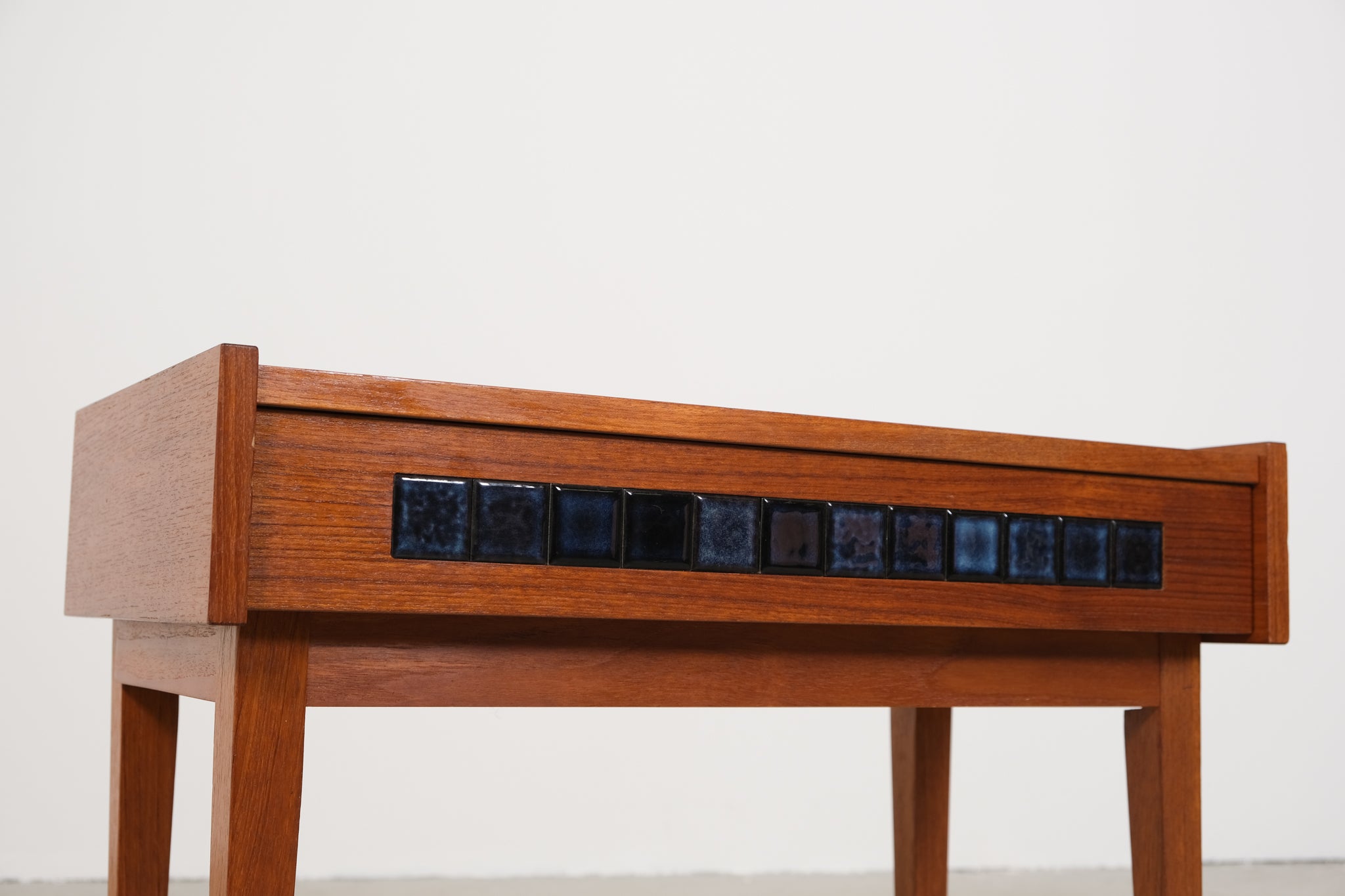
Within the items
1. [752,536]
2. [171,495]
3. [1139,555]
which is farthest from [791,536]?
[171,495]

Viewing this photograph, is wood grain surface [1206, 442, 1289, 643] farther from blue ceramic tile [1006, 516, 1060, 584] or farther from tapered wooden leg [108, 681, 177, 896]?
tapered wooden leg [108, 681, 177, 896]

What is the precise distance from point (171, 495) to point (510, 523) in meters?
0.26

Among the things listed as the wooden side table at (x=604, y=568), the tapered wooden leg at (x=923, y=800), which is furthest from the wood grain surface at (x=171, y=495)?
the tapered wooden leg at (x=923, y=800)

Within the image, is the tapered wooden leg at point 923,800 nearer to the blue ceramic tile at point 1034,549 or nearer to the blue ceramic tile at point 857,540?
the blue ceramic tile at point 1034,549

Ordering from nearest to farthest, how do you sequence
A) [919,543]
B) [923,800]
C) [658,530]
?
[658,530] < [919,543] < [923,800]

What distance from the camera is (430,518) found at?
1011 mm

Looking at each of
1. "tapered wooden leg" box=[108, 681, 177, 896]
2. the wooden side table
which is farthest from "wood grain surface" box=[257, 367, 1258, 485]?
"tapered wooden leg" box=[108, 681, 177, 896]

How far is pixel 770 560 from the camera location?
44.4 inches

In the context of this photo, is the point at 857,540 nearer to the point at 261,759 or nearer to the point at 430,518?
the point at 430,518

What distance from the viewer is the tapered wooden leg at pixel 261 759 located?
0.98 m

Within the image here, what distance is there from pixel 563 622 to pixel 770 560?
0.57 feet

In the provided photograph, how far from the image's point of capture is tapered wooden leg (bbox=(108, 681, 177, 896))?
4.65 feet

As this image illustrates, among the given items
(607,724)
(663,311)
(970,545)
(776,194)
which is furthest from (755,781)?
(970,545)

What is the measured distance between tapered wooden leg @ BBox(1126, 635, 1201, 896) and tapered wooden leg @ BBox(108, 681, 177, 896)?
3.22 ft
